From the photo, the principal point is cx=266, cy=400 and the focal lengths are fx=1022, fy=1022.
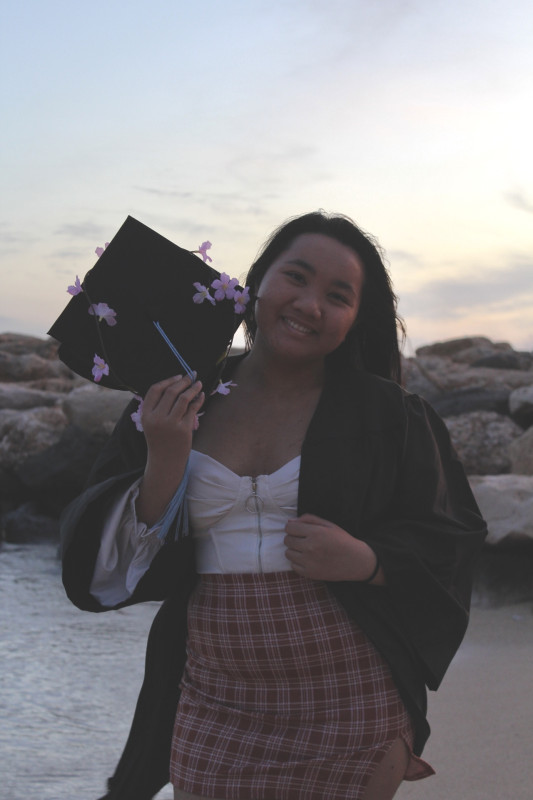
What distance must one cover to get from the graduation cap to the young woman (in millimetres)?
120

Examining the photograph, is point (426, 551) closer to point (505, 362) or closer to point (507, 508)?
point (507, 508)

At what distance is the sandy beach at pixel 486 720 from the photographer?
12.7 feet

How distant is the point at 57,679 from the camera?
5750mm

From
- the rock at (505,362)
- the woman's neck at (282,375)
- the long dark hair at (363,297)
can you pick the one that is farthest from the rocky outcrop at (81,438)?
the woman's neck at (282,375)

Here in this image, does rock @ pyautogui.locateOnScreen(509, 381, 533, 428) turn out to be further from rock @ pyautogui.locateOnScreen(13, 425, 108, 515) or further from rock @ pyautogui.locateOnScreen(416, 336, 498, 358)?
rock @ pyautogui.locateOnScreen(416, 336, 498, 358)

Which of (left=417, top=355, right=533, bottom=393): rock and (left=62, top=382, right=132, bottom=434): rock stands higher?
(left=417, top=355, right=533, bottom=393): rock

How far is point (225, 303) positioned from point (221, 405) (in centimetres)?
31

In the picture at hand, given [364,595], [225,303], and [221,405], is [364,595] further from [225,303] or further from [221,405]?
[225,303]

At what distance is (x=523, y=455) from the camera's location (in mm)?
9055

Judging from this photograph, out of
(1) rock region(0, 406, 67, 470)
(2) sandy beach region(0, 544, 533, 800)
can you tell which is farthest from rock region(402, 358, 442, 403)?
(2) sandy beach region(0, 544, 533, 800)

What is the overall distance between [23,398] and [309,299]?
13.0 meters

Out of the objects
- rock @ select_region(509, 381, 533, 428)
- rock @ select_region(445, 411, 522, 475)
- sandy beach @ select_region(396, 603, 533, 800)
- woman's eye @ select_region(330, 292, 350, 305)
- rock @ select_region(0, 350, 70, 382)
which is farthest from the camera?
rock @ select_region(0, 350, 70, 382)

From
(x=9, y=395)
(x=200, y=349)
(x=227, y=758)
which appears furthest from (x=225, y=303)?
(x=9, y=395)

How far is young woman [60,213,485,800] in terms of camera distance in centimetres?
257
